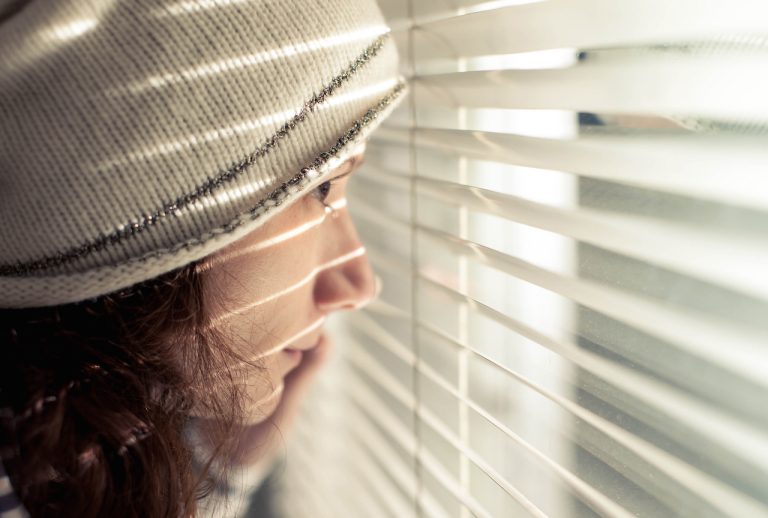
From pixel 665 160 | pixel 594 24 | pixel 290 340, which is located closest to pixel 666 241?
pixel 665 160

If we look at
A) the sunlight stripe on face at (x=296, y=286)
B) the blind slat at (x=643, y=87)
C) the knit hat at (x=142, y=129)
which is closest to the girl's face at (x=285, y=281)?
the sunlight stripe on face at (x=296, y=286)

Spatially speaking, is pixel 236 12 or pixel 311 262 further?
pixel 311 262

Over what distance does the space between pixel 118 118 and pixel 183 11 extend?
123mm

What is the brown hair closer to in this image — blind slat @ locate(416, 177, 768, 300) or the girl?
the girl

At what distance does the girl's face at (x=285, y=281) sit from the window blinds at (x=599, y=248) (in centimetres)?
13

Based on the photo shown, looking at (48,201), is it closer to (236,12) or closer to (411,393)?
(236,12)

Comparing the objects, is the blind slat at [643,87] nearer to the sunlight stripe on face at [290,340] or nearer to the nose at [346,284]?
the nose at [346,284]

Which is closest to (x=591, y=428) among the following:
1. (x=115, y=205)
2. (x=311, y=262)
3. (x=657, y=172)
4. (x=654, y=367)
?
(x=654, y=367)

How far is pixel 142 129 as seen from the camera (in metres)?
0.60

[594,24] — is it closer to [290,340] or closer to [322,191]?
[322,191]

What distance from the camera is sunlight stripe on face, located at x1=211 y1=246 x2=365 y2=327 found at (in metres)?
0.76

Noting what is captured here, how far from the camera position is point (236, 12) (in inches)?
24.1

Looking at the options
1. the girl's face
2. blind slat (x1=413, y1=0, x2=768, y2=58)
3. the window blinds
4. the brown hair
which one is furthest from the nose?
blind slat (x1=413, y1=0, x2=768, y2=58)

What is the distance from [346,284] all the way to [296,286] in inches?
3.6
